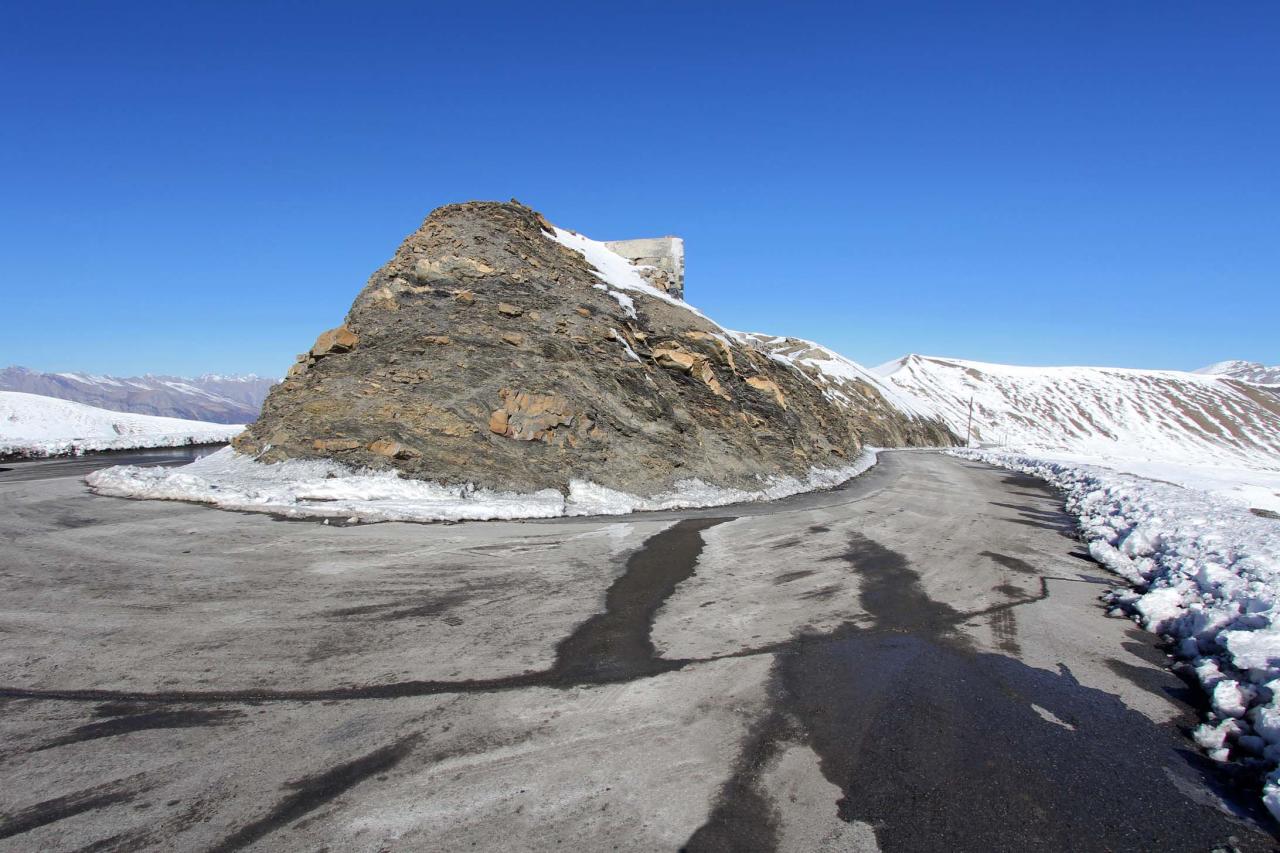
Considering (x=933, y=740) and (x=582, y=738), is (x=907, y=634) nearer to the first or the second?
(x=933, y=740)

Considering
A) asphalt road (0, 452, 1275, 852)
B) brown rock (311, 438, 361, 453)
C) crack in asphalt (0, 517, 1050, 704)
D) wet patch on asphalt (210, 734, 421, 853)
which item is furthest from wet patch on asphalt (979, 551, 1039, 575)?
brown rock (311, 438, 361, 453)

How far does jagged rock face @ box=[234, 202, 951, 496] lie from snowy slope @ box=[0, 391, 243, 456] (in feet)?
61.2

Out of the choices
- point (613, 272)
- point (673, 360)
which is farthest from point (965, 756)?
point (613, 272)

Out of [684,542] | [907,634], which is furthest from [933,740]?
[684,542]

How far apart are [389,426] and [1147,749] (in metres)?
13.8

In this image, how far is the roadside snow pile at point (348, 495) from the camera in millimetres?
11367

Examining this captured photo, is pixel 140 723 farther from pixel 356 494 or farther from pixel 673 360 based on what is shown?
pixel 673 360

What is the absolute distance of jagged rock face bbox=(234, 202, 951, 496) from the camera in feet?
46.4

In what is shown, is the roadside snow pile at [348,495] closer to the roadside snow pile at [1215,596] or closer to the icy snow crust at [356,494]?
the icy snow crust at [356,494]

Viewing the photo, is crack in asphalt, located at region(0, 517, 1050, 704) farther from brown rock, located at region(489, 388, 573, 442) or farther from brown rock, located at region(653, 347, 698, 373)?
brown rock, located at region(653, 347, 698, 373)

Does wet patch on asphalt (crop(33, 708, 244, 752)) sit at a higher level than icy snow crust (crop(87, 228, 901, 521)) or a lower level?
lower

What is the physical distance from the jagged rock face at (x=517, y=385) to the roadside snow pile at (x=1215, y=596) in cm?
831

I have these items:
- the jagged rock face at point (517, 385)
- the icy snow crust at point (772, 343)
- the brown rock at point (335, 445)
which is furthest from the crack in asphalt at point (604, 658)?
the icy snow crust at point (772, 343)

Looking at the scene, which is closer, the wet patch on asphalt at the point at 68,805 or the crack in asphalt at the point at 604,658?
the wet patch on asphalt at the point at 68,805
